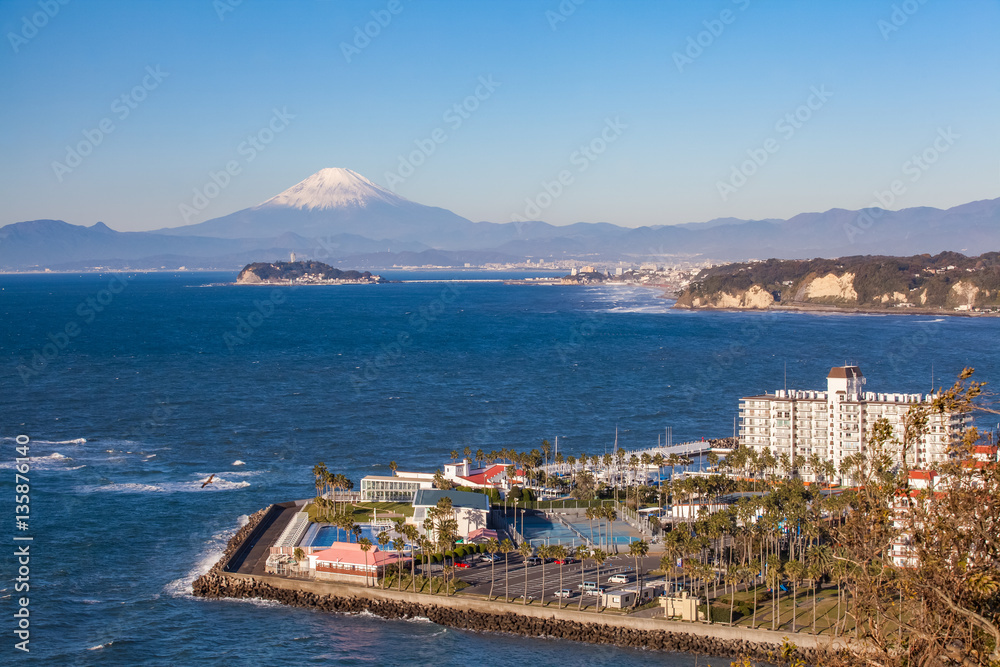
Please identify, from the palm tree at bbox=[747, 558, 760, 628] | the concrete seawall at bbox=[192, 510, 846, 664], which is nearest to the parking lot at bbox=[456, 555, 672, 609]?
the concrete seawall at bbox=[192, 510, 846, 664]

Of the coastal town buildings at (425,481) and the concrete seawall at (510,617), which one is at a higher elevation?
the coastal town buildings at (425,481)

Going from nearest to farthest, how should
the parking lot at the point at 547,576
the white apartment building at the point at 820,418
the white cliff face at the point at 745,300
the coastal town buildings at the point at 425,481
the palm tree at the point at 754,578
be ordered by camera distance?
the palm tree at the point at 754,578 < the parking lot at the point at 547,576 < the coastal town buildings at the point at 425,481 < the white apartment building at the point at 820,418 < the white cliff face at the point at 745,300

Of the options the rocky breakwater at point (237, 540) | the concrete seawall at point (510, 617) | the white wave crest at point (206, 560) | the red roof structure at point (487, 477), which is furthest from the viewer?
the red roof structure at point (487, 477)

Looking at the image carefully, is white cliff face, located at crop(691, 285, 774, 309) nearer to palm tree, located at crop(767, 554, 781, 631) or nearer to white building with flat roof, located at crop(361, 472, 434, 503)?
white building with flat roof, located at crop(361, 472, 434, 503)

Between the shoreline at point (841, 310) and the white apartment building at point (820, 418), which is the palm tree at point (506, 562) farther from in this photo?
the shoreline at point (841, 310)

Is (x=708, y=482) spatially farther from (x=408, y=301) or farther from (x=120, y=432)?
(x=408, y=301)

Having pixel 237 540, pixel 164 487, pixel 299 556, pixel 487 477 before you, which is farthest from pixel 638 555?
pixel 164 487

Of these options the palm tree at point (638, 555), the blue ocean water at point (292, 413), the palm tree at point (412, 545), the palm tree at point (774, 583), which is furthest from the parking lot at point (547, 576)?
the palm tree at point (774, 583)
